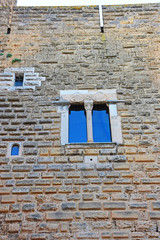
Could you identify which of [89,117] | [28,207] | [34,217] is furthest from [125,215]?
[89,117]

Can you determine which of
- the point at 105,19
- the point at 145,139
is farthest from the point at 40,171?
the point at 105,19

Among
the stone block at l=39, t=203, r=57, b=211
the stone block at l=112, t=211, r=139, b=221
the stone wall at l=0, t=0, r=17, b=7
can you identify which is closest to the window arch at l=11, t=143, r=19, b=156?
the stone block at l=39, t=203, r=57, b=211

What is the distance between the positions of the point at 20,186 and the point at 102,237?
1404 mm

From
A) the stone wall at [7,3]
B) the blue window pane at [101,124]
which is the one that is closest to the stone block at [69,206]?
the blue window pane at [101,124]

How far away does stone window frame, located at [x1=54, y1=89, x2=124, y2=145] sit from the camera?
4762 mm

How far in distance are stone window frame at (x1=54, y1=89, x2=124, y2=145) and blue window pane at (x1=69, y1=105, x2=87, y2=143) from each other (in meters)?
0.12

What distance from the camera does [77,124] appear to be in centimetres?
504

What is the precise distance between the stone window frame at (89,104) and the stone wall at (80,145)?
0.35 feet

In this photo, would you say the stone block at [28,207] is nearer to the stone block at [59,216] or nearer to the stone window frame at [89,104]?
Result: the stone block at [59,216]

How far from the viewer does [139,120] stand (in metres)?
4.94

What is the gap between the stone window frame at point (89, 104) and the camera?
4.76 metres

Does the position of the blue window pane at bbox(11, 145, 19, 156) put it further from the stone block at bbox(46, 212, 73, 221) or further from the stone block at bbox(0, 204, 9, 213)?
the stone block at bbox(46, 212, 73, 221)

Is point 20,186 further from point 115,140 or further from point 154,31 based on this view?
point 154,31

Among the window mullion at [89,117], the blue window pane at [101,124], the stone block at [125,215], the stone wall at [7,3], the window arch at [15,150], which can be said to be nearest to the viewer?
the stone block at [125,215]
